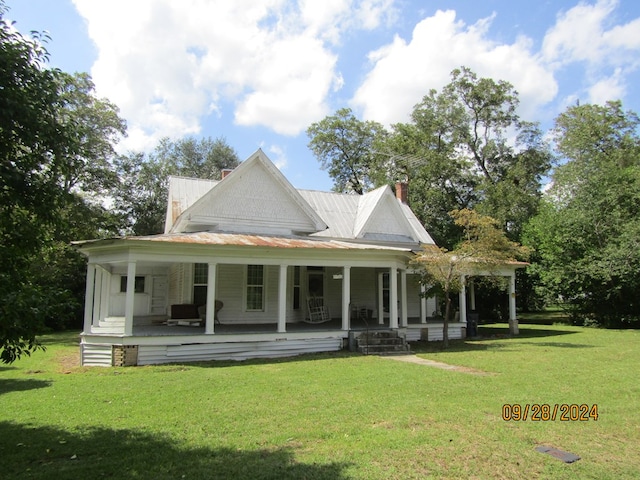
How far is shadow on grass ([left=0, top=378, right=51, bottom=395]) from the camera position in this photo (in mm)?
9664

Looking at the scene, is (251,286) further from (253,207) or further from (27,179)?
(27,179)

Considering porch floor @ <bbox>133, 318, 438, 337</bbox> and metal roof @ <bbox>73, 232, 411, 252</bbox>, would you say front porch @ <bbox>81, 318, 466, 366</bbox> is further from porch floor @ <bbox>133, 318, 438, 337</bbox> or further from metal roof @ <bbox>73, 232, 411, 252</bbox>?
metal roof @ <bbox>73, 232, 411, 252</bbox>

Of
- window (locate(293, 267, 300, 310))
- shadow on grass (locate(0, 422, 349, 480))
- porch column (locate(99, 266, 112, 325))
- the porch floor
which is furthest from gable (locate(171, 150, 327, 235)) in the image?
shadow on grass (locate(0, 422, 349, 480))

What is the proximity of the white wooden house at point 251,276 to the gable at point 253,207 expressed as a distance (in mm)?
41

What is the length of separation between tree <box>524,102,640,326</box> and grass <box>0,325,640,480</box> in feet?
51.8

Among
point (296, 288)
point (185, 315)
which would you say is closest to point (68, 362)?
point (185, 315)

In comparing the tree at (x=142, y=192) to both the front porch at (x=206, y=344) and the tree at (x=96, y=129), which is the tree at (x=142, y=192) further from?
the front porch at (x=206, y=344)

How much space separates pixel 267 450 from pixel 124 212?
132 feet

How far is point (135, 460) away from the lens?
5.31 metres

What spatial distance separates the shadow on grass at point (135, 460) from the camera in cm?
489

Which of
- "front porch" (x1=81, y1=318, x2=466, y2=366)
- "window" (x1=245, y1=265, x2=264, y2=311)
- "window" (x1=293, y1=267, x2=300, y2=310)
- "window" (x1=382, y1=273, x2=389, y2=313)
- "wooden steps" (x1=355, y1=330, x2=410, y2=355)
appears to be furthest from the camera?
"window" (x1=382, y1=273, x2=389, y2=313)
